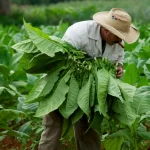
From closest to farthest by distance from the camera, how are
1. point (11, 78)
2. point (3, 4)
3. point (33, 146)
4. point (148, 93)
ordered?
point (148, 93) < point (33, 146) < point (11, 78) < point (3, 4)

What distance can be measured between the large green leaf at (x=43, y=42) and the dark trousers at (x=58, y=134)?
1.86 feet

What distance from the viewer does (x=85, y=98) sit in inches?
171

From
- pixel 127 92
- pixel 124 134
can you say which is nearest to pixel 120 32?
pixel 127 92

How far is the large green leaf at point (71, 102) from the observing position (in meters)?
4.39

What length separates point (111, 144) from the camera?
4.89 meters

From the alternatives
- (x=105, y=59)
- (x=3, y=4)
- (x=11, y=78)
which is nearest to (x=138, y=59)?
(x=11, y=78)

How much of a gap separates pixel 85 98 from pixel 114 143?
2.40 ft

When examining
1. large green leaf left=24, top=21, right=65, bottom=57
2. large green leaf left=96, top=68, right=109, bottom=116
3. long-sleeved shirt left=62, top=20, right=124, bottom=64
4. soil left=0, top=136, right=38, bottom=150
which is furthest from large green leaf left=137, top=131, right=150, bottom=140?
soil left=0, top=136, right=38, bottom=150

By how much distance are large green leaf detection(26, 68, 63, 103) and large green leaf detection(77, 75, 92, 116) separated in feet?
0.78

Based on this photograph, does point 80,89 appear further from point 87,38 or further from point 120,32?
point 120,32

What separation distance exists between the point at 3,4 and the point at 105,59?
58.0ft

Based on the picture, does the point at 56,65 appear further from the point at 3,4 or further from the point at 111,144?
the point at 3,4

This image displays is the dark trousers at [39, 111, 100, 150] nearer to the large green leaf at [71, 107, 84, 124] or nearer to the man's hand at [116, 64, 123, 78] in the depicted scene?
the large green leaf at [71, 107, 84, 124]

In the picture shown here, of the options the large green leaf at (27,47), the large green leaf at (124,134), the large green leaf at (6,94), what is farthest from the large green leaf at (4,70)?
the large green leaf at (124,134)
